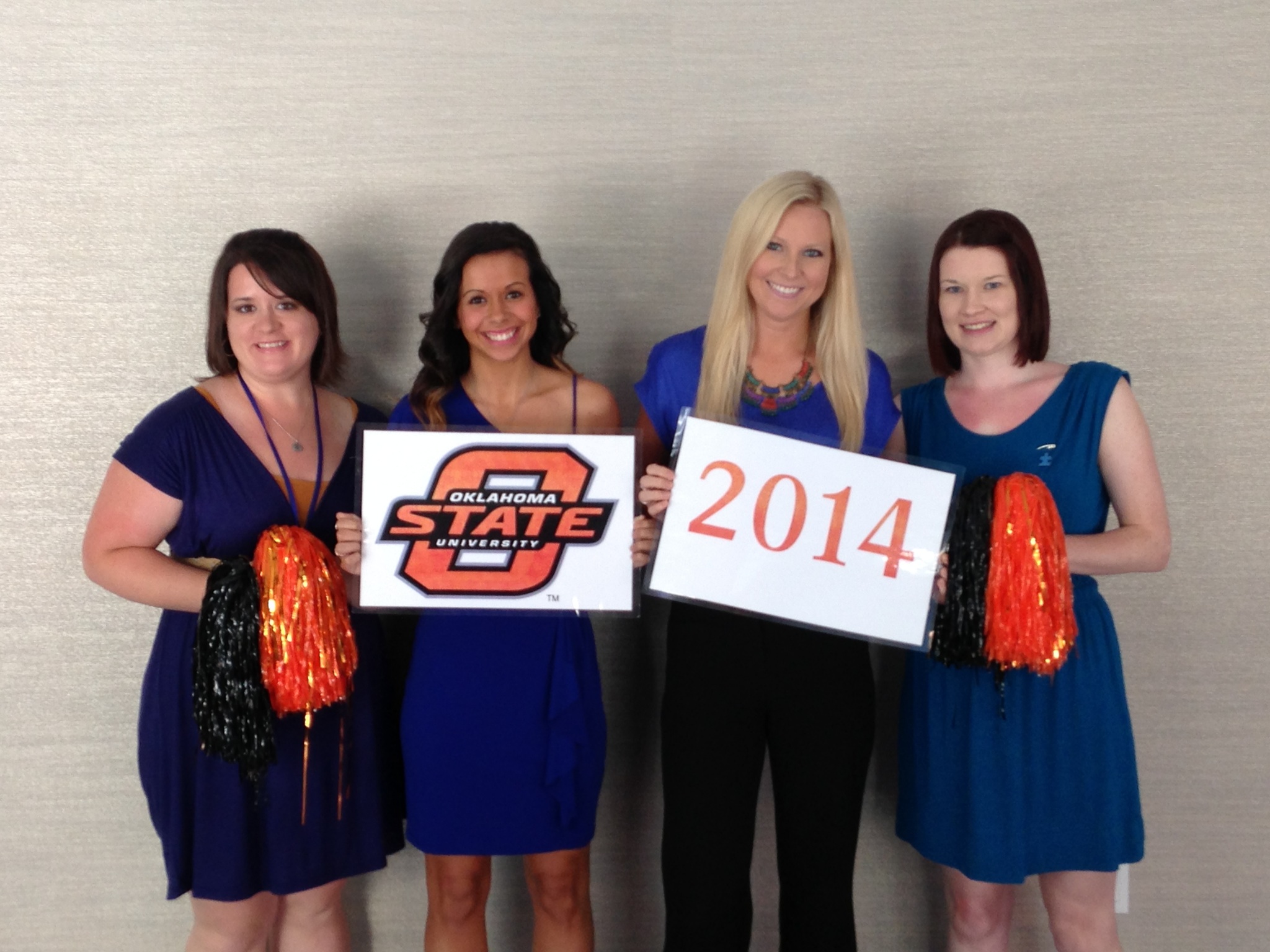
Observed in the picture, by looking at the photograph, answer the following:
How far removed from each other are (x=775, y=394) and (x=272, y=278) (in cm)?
100

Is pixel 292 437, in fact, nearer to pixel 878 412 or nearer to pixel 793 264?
pixel 793 264

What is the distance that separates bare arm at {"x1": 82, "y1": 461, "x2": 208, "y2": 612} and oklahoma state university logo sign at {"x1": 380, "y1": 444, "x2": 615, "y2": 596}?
1.27 feet

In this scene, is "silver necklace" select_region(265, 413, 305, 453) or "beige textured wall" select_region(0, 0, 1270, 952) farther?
"beige textured wall" select_region(0, 0, 1270, 952)

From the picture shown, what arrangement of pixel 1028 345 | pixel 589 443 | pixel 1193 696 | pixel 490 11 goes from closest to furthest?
pixel 589 443 → pixel 1028 345 → pixel 490 11 → pixel 1193 696

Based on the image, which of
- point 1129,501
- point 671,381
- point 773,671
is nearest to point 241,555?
point 671,381

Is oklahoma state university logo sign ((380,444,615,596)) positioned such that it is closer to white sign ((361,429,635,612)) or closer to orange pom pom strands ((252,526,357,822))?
white sign ((361,429,635,612))

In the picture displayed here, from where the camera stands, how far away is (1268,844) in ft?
8.20

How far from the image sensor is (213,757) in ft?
5.94

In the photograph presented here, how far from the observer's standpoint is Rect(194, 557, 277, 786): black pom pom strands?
5.69 feet

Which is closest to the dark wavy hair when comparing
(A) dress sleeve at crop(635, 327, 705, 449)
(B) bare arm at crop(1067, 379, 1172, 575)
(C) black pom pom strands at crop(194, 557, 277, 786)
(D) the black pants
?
(A) dress sleeve at crop(635, 327, 705, 449)

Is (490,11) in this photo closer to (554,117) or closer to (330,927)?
(554,117)

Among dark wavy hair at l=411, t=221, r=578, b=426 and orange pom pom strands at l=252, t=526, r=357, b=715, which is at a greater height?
dark wavy hair at l=411, t=221, r=578, b=426

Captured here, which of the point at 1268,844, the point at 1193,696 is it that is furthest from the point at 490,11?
the point at 1268,844

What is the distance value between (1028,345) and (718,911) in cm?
128
